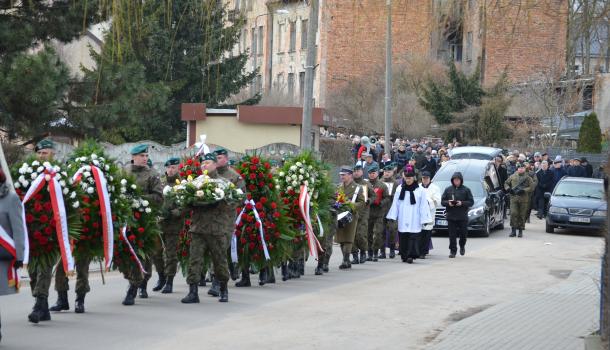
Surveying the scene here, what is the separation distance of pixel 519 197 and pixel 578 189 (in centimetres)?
310

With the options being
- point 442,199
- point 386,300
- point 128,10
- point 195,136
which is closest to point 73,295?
A: point 386,300

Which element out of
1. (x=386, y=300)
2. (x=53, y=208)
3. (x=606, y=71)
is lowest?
(x=386, y=300)

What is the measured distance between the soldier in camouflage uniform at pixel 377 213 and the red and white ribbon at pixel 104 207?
929 cm

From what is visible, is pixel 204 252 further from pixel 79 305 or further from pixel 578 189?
pixel 578 189

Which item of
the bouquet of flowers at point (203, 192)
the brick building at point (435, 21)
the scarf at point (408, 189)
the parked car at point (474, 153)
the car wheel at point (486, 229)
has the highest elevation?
the brick building at point (435, 21)

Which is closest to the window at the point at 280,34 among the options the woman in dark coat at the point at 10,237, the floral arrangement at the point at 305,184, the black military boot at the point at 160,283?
the woman in dark coat at the point at 10,237

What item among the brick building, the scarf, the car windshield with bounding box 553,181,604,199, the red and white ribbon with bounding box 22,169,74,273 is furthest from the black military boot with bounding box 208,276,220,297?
the car windshield with bounding box 553,181,604,199

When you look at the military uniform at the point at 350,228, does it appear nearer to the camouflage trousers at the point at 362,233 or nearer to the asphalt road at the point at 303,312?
the camouflage trousers at the point at 362,233

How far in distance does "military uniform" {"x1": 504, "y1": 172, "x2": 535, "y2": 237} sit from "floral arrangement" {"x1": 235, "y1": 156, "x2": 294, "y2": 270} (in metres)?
13.3

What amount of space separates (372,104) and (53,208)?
39.0 m

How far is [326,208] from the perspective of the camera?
18438 mm

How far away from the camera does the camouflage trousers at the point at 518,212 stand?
28.5 metres

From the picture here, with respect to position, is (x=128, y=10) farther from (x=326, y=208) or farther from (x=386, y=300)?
(x=326, y=208)

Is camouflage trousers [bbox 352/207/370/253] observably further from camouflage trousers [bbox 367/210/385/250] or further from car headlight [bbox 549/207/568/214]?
car headlight [bbox 549/207/568/214]
